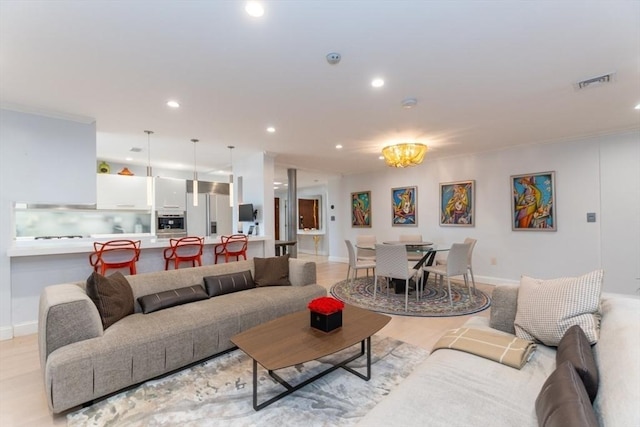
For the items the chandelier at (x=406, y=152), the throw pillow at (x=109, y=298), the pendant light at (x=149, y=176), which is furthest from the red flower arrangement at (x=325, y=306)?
Result: the pendant light at (x=149, y=176)

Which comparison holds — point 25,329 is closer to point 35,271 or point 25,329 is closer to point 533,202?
point 35,271

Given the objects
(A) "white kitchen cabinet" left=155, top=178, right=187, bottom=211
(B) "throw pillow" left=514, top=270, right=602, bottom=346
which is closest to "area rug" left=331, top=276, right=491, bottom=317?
(B) "throw pillow" left=514, top=270, right=602, bottom=346

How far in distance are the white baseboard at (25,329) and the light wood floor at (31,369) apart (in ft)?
0.30

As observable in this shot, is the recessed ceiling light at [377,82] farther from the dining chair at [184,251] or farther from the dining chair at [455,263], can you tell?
the dining chair at [184,251]

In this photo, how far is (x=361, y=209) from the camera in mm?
7418

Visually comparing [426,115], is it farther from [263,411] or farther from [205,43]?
[263,411]

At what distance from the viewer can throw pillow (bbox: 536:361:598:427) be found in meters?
0.80

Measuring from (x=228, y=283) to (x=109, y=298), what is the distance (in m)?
1.09

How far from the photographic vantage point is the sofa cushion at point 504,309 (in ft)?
6.47

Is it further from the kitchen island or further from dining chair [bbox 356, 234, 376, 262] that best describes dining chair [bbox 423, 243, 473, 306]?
the kitchen island

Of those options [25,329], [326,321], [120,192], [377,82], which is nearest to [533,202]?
[377,82]

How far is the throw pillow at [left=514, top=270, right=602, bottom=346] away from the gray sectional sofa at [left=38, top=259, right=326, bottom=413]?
2057 millimetres

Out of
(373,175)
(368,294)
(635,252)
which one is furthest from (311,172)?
(635,252)

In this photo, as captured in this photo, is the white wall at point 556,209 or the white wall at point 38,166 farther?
the white wall at point 556,209
